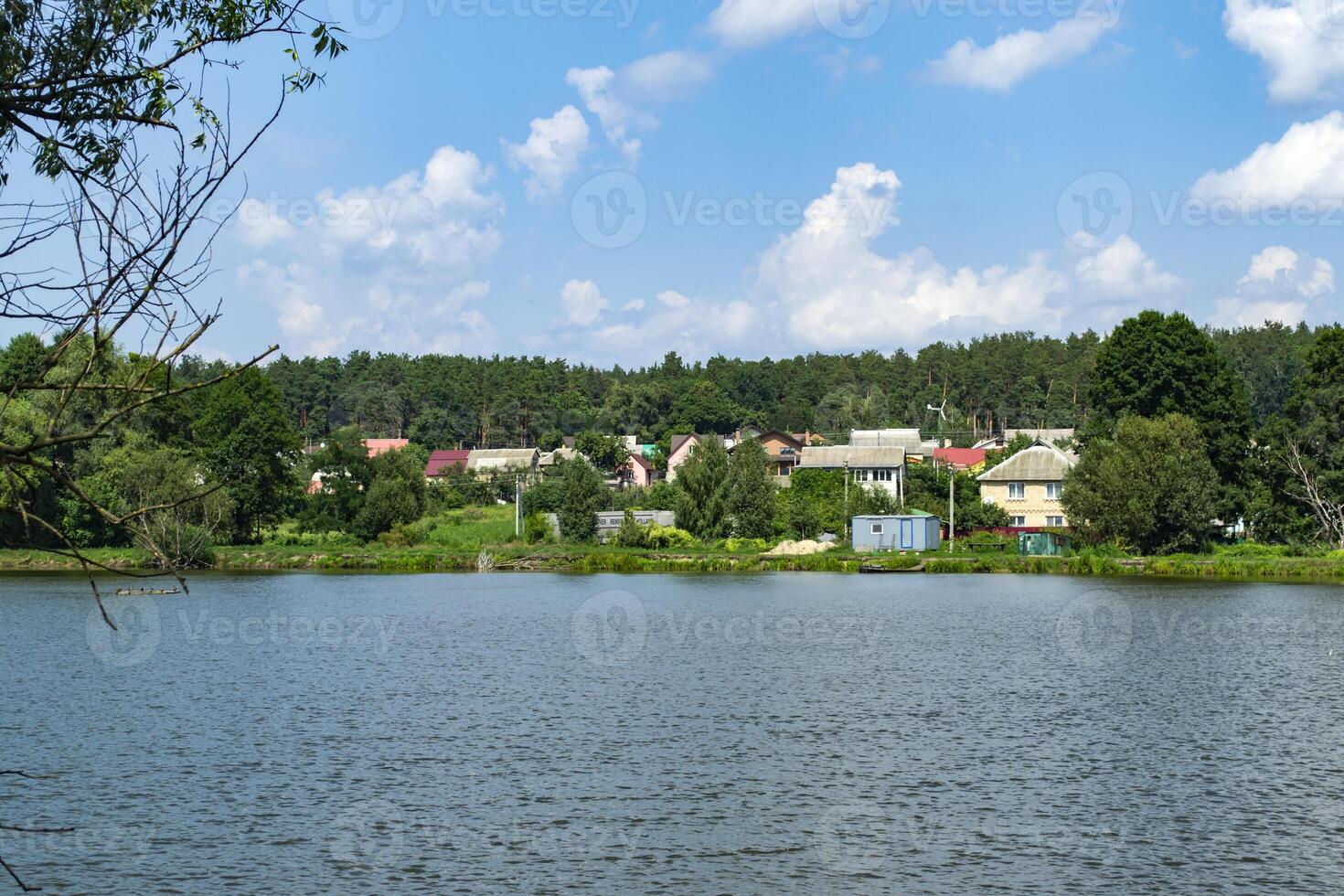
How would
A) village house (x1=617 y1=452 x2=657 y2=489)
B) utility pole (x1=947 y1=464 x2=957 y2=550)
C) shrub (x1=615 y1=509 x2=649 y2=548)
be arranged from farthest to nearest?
village house (x1=617 y1=452 x2=657 y2=489), shrub (x1=615 y1=509 x2=649 y2=548), utility pole (x1=947 y1=464 x2=957 y2=550)

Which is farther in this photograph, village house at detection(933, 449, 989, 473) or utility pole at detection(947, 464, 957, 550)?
village house at detection(933, 449, 989, 473)

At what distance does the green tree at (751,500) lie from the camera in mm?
86812

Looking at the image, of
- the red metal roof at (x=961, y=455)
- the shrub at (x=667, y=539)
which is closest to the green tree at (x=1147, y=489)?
the shrub at (x=667, y=539)

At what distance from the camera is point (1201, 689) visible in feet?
106

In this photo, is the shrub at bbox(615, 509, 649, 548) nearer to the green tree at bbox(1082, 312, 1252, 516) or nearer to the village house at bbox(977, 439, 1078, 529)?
the village house at bbox(977, 439, 1078, 529)

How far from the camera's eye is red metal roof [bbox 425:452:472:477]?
155 m

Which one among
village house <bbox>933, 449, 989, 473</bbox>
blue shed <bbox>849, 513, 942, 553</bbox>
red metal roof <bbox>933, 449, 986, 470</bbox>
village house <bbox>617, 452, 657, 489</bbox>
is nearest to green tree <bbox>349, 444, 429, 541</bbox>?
blue shed <bbox>849, 513, 942, 553</bbox>

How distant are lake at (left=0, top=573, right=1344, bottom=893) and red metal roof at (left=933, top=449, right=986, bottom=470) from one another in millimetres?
87459

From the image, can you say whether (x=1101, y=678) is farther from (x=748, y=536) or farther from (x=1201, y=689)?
(x=748, y=536)

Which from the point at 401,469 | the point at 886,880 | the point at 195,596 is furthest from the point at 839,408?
the point at 886,880

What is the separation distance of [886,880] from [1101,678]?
19.6m

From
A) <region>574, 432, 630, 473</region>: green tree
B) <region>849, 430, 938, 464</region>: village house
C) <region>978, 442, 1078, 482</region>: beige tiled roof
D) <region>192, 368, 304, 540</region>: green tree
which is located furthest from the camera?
<region>574, 432, 630, 473</region>: green tree

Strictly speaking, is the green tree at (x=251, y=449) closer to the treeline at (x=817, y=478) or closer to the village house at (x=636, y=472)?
the treeline at (x=817, y=478)

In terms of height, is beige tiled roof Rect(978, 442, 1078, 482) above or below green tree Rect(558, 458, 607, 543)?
above
